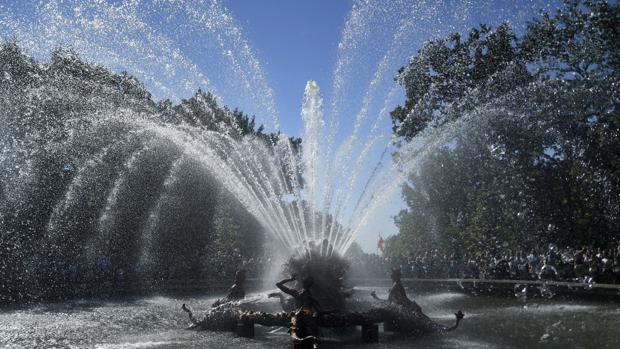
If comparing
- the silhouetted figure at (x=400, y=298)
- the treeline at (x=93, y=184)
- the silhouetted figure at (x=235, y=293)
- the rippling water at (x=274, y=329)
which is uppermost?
the treeline at (x=93, y=184)

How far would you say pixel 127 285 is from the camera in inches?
1062

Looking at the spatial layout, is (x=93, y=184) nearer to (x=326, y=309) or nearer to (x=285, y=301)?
(x=285, y=301)

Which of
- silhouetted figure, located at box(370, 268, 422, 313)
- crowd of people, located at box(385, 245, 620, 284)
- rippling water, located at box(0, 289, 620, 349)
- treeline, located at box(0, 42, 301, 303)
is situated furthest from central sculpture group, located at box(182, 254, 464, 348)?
→ treeline, located at box(0, 42, 301, 303)

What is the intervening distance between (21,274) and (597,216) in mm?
28036

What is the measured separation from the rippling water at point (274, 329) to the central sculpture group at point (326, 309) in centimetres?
40

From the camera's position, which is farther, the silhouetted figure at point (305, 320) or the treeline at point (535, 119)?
the treeline at point (535, 119)

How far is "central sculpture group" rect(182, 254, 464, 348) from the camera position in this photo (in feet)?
37.6

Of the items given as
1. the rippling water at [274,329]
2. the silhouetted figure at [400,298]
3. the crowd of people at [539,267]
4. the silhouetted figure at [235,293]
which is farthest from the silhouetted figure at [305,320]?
the crowd of people at [539,267]

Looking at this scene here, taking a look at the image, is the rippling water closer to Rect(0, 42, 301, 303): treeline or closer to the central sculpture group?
the central sculpture group

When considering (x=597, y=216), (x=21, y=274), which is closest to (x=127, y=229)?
(x=21, y=274)

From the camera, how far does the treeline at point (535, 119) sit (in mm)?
25578

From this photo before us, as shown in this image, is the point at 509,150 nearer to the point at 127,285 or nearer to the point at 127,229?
the point at 127,285

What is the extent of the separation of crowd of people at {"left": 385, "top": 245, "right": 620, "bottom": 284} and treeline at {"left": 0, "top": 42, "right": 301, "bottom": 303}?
12.5 m

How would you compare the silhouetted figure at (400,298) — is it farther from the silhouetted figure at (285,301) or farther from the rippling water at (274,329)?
the silhouetted figure at (285,301)
